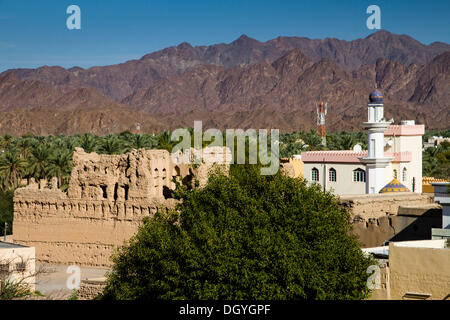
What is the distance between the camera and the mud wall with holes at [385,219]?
83.2 feet

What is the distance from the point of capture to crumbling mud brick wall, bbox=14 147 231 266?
28.8 meters

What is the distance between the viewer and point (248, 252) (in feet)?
57.4

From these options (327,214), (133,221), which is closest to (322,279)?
(327,214)

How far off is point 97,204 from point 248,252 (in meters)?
13.3

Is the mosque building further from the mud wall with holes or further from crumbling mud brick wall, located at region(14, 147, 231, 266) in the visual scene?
the mud wall with holes

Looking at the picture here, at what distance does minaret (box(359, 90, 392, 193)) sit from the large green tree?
61.7ft

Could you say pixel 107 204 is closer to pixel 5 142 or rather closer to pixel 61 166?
pixel 61 166

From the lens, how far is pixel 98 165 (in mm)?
29812

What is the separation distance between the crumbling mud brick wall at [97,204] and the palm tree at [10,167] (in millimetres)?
13409

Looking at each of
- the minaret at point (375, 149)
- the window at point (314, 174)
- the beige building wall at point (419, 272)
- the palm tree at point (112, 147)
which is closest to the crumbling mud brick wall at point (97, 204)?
the minaret at point (375, 149)

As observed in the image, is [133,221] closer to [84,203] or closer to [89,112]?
[84,203]

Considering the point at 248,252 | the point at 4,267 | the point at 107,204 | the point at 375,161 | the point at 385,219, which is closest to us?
the point at 248,252

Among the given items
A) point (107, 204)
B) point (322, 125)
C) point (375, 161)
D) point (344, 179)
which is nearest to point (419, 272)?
point (107, 204)
